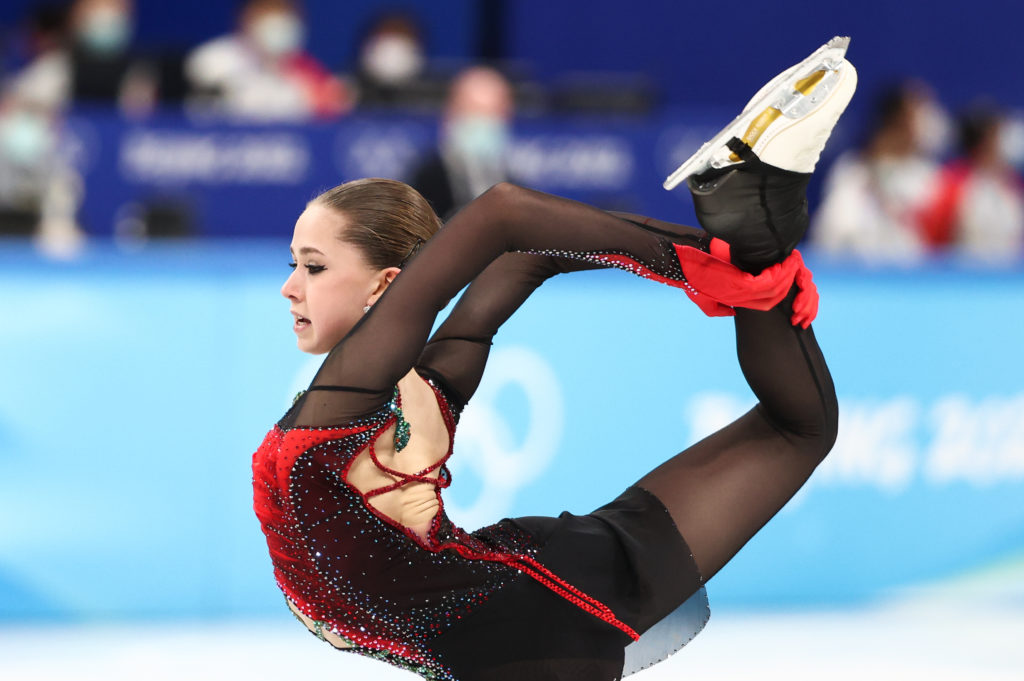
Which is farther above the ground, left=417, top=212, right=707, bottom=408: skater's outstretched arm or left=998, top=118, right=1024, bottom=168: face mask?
left=998, top=118, right=1024, bottom=168: face mask

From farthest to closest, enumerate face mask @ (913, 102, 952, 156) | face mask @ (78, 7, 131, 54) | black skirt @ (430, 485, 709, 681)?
face mask @ (913, 102, 952, 156)
face mask @ (78, 7, 131, 54)
black skirt @ (430, 485, 709, 681)

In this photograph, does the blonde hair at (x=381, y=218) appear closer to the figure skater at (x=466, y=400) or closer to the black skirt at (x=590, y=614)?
the figure skater at (x=466, y=400)

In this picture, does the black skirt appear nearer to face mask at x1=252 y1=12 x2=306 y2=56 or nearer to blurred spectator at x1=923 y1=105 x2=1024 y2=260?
blurred spectator at x1=923 y1=105 x2=1024 y2=260

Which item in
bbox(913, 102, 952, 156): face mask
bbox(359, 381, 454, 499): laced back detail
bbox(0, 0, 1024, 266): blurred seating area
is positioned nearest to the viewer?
bbox(359, 381, 454, 499): laced back detail

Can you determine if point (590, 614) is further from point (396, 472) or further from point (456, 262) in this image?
point (456, 262)

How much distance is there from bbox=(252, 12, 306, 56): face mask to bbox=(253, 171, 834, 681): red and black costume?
164 inches

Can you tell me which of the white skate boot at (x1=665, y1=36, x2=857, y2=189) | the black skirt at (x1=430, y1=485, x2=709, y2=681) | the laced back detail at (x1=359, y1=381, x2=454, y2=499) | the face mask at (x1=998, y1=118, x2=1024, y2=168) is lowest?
the black skirt at (x1=430, y1=485, x2=709, y2=681)

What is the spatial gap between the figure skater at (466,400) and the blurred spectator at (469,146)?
127 inches

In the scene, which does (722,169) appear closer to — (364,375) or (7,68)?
(364,375)

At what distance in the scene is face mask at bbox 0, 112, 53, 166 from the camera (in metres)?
5.81

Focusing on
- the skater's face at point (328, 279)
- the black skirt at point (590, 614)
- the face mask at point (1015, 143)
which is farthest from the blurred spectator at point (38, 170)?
the face mask at point (1015, 143)

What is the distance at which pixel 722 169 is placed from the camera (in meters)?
2.07

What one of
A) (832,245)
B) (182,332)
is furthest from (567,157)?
(182,332)

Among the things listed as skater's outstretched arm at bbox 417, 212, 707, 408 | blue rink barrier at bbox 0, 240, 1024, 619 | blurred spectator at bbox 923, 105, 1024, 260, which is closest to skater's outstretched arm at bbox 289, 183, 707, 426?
skater's outstretched arm at bbox 417, 212, 707, 408
